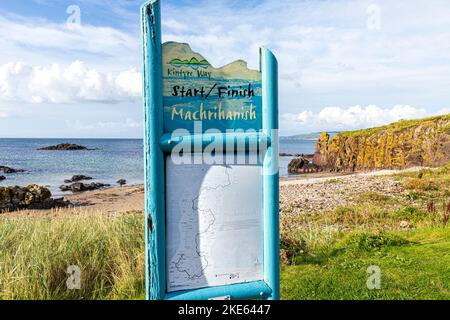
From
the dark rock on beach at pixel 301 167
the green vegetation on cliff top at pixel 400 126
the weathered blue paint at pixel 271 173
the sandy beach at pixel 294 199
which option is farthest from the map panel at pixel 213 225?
the dark rock on beach at pixel 301 167

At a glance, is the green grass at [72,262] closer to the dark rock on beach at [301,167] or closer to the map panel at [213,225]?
the map panel at [213,225]

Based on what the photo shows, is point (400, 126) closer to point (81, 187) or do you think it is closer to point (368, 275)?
point (81, 187)

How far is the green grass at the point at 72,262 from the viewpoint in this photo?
14.4 feet

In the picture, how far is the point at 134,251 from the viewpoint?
5148 mm

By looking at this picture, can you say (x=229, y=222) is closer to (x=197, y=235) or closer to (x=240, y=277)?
(x=197, y=235)

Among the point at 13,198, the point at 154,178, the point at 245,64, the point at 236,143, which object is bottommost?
the point at 13,198

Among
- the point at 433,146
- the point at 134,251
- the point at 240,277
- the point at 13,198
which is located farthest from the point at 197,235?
the point at 433,146

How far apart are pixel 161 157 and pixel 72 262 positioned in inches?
109

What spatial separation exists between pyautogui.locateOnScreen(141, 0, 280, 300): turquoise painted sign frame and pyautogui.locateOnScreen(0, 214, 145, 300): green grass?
5.66 feet

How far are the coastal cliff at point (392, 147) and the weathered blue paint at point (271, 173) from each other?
939 inches

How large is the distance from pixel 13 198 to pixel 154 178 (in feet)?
56.2

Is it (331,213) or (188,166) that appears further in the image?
(331,213)

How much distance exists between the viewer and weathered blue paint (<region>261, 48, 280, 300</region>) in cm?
305

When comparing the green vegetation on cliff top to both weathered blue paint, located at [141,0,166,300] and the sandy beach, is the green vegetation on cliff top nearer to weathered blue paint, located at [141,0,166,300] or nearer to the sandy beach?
the sandy beach
